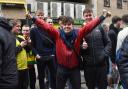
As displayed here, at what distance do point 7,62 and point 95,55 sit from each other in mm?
2966

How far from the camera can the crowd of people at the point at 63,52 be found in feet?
20.1

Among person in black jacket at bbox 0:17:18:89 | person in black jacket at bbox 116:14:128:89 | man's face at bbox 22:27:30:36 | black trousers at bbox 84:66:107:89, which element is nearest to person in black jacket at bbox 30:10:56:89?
man's face at bbox 22:27:30:36

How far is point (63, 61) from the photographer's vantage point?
841cm

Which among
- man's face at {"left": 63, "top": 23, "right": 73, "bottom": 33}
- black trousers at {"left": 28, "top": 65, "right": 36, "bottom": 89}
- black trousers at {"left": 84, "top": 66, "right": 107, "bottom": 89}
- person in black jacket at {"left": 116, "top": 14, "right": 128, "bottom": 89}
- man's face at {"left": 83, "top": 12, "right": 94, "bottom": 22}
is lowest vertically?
black trousers at {"left": 28, "top": 65, "right": 36, "bottom": 89}

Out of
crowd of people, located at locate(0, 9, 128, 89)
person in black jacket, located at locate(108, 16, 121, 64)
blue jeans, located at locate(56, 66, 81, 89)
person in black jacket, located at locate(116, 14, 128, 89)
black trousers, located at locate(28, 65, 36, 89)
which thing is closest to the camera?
crowd of people, located at locate(0, 9, 128, 89)

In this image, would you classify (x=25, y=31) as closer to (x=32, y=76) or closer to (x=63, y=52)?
(x=32, y=76)

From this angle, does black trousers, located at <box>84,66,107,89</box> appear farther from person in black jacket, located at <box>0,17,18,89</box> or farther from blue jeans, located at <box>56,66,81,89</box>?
person in black jacket, located at <box>0,17,18,89</box>

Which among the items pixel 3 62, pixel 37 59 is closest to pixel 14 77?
pixel 3 62

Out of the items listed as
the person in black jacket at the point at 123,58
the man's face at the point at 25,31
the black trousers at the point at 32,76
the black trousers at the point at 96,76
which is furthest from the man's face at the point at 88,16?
the black trousers at the point at 32,76

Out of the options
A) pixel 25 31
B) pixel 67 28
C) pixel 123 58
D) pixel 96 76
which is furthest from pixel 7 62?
pixel 25 31

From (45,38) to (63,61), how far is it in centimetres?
193

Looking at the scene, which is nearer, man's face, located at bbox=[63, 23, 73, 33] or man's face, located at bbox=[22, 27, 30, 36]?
man's face, located at bbox=[63, 23, 73, 33]

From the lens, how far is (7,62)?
6004 mm

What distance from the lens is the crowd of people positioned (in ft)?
20.1
